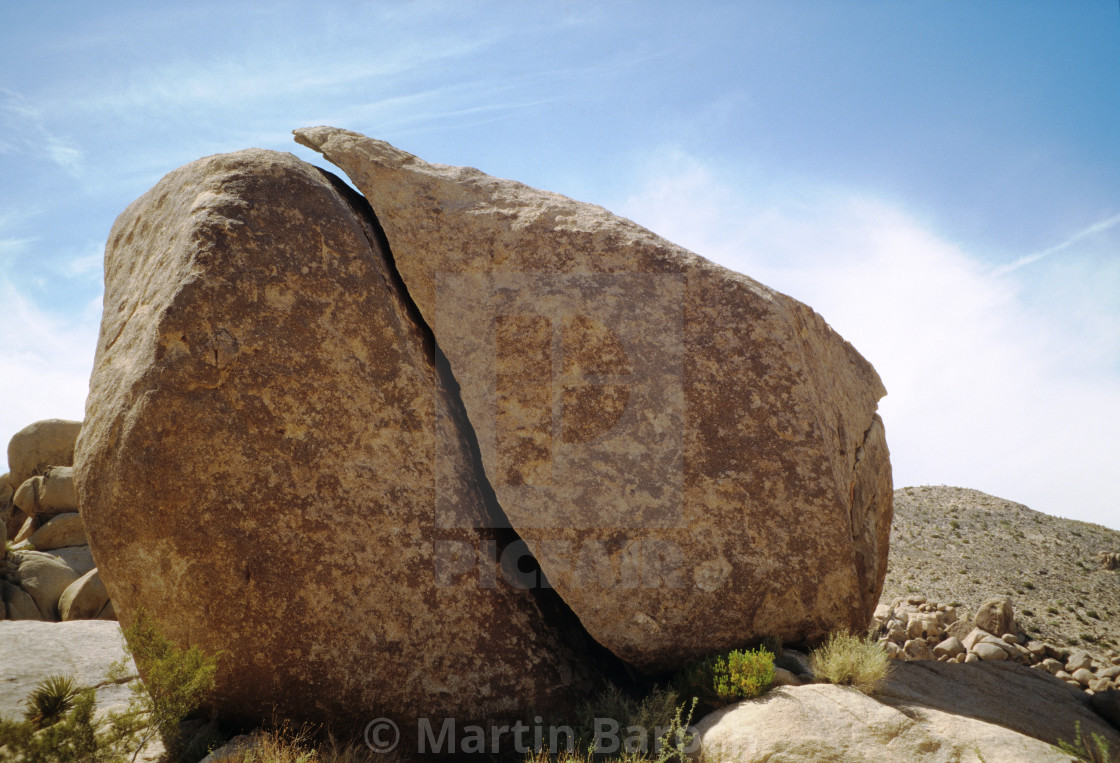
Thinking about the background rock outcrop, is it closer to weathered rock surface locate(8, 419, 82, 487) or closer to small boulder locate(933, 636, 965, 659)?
weathered rock surface locate(8, 419, 82, 487)

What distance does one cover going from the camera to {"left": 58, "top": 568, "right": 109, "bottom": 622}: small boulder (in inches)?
597

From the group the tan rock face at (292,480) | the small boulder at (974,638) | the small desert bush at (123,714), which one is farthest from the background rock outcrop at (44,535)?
the small boulder at (974,638)

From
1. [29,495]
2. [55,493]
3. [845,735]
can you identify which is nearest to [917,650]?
[845,735]

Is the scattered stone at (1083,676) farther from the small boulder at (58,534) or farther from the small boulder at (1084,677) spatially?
the small boulder at (58,534)

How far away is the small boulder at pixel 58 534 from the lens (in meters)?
18.8

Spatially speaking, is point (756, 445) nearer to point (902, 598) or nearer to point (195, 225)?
→ point (195, 225)

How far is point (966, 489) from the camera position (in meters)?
33.2

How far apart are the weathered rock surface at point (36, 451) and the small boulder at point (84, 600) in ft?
22.6

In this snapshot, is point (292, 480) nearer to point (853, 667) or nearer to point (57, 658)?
point (57, 658)

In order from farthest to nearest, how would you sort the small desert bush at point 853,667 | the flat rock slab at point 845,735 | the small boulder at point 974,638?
the small boulder at point 974,638, the small desert bush at point 853,667, the flat rock slab at point 845,735

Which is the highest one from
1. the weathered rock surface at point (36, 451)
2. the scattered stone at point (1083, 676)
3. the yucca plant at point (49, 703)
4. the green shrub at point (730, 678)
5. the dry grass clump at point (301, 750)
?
the weathered rock surface at point (36, 451)

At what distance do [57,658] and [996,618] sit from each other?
17.2 m

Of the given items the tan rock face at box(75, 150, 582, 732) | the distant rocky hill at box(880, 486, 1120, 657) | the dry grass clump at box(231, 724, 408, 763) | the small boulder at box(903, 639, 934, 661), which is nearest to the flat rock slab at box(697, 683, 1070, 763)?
the tan rock face at box(75, 150, 582, 732)

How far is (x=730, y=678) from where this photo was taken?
6.12 metres
